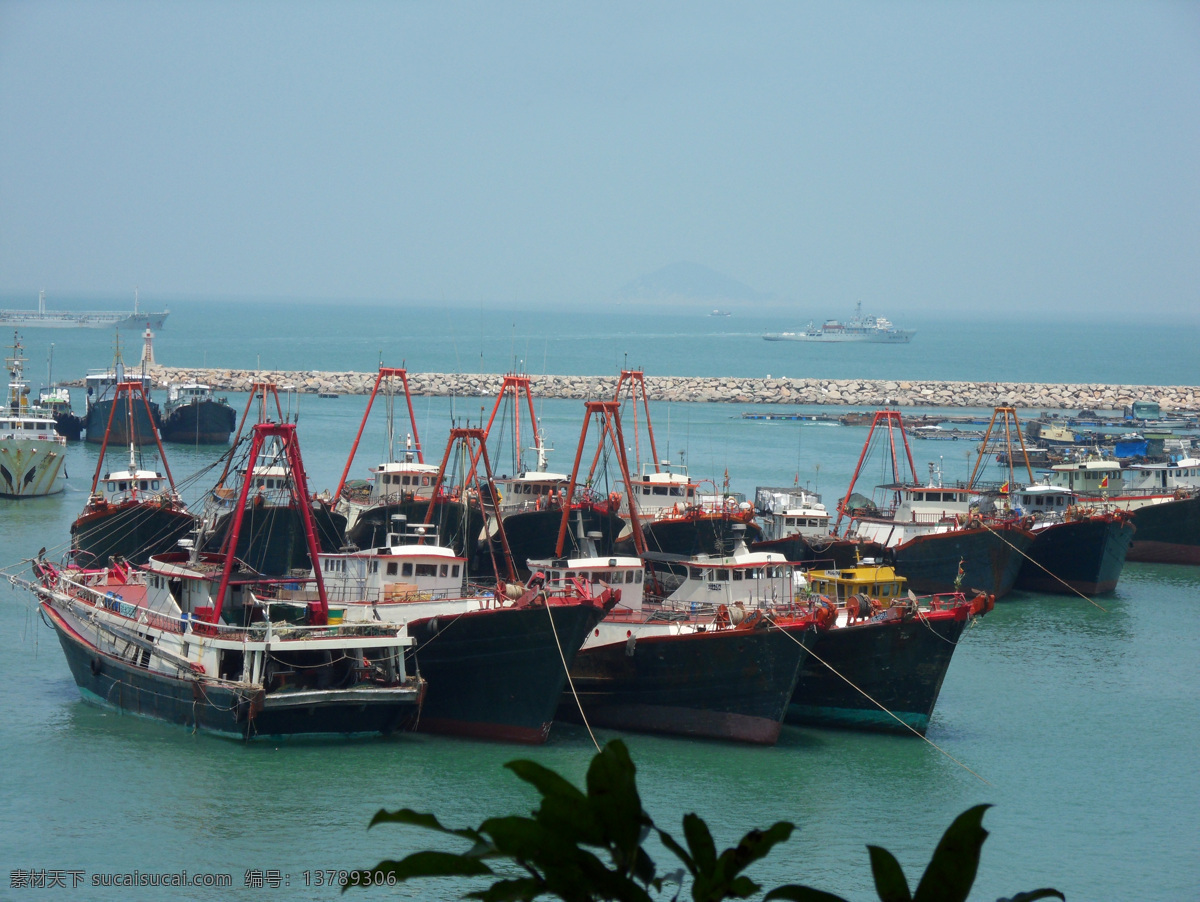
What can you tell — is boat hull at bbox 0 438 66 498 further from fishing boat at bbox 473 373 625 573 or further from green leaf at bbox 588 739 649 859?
green leaf at bbox 588 739 649 859

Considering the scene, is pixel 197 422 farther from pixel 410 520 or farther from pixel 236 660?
pixel 236 660

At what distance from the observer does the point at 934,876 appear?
4.39 metres

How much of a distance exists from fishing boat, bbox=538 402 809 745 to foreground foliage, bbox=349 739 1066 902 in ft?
69.0

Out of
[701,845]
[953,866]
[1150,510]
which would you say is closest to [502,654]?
[701,845]

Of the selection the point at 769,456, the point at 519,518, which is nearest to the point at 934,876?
the point at 519,518

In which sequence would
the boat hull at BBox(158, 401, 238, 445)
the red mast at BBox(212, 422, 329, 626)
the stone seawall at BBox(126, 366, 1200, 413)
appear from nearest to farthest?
the red mast at BBox(212, 422, 329, 626) → the boat hull at BBox(158, 401, 238, 445) → the stone seawall at BBox(126, 366, 1200, 413)

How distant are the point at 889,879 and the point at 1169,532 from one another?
161 ft

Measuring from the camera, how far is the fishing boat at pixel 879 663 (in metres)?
27.1

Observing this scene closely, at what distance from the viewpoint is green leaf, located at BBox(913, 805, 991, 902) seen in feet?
14.3

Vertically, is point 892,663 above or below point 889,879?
below

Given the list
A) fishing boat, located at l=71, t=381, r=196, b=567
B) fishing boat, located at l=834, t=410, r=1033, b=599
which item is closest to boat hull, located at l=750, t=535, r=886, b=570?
fishing boat, located at l=834, t=410, r=1033, b=599

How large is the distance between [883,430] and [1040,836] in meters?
73.7

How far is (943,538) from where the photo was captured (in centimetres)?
4025

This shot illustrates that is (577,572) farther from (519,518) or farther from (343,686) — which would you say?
(519,518)
